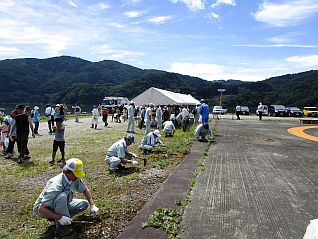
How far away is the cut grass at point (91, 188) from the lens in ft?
16.4

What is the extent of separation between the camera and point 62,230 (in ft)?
15.4

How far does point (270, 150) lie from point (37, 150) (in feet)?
28.5

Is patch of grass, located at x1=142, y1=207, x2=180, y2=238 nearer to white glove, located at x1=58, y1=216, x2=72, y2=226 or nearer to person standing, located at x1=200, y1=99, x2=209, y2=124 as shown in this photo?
white glove, located at x1=58, y1=216, x2=72, y2=226

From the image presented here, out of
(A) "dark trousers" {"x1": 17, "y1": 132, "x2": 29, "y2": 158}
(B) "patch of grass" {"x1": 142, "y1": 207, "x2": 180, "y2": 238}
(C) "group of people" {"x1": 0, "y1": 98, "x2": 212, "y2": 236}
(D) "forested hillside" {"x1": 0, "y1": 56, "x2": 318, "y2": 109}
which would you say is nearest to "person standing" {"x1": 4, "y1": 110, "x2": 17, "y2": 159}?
(C) "group of people" {"x1": 0, "y1": 98, "x2": 212, "y2": 236}

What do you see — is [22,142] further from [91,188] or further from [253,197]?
[253,197]

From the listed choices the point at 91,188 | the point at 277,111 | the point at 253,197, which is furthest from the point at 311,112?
the point at 91,188

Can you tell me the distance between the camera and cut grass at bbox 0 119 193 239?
5.00 m

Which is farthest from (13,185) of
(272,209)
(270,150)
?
(270,150)

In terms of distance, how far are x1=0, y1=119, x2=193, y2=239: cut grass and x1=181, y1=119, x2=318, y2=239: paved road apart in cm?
106

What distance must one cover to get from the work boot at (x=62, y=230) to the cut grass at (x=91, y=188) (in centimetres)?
11

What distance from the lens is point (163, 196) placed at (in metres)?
6.27

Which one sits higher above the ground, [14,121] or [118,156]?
[14,121]

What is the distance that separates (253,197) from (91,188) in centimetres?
332

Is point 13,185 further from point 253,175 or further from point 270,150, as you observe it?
point 270,150
